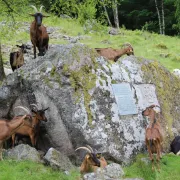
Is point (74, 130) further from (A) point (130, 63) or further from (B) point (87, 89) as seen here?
(A) point (130, 63)

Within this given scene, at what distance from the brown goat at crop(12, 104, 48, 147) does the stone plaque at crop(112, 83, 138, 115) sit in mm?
2138

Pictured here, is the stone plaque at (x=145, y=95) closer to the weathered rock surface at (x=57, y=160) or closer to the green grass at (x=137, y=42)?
the weathered rock surface at (x=57, y=160)

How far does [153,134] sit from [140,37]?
2058 cm

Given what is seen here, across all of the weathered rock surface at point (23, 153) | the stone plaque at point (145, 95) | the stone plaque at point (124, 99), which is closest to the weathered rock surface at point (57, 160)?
the weathered rock surface at point (23, 153)

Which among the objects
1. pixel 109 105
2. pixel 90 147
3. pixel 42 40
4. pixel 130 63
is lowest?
pixel 90 147

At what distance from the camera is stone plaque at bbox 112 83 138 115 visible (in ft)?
38.9

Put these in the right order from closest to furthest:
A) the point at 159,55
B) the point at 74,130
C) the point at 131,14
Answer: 1. the point at 74,130
2. the point at 159,55
3. the point at 131,14

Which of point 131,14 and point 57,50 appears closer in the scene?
point 57,50

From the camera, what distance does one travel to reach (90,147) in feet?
34.7

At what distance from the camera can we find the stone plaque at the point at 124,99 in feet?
38.9

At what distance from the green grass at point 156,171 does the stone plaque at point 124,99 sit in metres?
1.40

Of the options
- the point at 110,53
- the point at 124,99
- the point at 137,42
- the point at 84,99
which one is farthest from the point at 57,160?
the point at 137,42

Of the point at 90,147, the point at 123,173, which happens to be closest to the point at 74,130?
the point at 90,147

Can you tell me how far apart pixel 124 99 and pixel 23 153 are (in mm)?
3300
